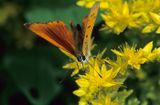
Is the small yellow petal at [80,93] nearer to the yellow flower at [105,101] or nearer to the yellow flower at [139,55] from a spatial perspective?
the yellow flower at [105,101]

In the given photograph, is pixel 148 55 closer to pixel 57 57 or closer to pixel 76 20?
pixel 76 20

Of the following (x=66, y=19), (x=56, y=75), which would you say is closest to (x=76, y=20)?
(x=66, y=19)

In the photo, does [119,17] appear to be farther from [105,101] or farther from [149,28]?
[105,101]

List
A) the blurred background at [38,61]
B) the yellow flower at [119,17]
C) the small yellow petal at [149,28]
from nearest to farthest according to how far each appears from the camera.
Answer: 1. the small yellow petal at [149,28]
2. the yellow flower at [119,17]
3. the blurred background at [38,61]

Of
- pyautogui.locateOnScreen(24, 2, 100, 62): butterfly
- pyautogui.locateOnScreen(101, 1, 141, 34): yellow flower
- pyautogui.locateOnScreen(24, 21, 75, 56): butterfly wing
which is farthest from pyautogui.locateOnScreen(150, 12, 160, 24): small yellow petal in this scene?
pyautogui.locateOnScreen(24, 21, 75, 56): butterfly wing

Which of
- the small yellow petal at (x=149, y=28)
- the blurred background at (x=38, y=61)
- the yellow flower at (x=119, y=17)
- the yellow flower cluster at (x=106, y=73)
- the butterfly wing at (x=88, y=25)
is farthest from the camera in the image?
the blurred background at (x=38, y=61)

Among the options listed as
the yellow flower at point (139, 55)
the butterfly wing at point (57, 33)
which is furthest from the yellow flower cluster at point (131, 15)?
the butterfly wing at point (57, 33)

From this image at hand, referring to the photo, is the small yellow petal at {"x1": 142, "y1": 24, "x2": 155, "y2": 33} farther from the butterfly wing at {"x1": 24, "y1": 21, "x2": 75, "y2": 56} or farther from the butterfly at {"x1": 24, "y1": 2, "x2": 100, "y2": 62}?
the butterfly wing at {"x1": 24, "y1": 21, "x2": 75, "y2": 56}
